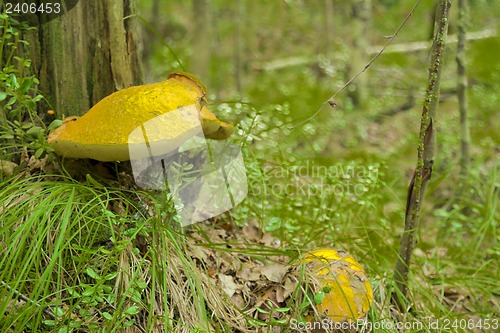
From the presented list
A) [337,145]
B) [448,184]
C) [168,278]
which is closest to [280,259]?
[168,278]

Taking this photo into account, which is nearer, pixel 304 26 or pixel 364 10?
pixel 364 10

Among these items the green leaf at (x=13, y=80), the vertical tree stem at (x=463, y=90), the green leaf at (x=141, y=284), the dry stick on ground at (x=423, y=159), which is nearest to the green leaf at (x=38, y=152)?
the green leaf at (x=13, y=80)

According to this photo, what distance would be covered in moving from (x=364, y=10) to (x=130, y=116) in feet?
21.2

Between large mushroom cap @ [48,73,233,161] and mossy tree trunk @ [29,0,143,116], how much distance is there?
295 millimetres

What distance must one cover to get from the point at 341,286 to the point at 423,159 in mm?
714

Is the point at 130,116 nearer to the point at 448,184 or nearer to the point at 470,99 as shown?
the point at 448,184

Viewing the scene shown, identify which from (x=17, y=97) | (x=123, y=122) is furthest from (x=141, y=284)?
(x=17, y=97)

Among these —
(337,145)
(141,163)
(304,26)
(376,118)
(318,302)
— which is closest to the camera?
(318,302)

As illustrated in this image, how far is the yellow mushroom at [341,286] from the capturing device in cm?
216

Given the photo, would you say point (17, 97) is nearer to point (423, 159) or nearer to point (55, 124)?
point (55, 124)

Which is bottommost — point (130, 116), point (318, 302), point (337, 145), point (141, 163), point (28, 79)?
point (337, 145)

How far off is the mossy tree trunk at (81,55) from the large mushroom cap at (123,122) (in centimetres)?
29

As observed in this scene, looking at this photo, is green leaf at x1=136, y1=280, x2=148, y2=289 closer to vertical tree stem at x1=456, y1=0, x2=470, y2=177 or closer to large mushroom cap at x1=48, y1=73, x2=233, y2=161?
large mushroom cap at x1=48, y1=73, x2=233, y2=161

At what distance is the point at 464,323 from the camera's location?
2.59m
